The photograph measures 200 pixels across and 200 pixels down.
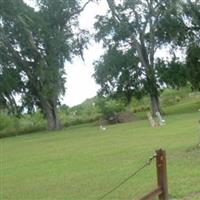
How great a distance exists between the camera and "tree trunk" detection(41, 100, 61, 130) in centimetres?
4738

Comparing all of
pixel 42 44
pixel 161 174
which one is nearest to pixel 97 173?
pixel 161 174

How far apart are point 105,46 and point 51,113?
685 cm

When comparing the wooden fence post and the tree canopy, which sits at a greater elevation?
the tree canopy

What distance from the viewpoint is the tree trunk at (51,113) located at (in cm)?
4738

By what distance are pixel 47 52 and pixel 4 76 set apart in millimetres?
4168

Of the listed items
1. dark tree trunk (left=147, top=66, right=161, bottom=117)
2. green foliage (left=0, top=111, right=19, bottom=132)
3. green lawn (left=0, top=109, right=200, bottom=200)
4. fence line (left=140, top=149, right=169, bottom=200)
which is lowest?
green lawn (left=0, top=109, right=200, bottom=200)

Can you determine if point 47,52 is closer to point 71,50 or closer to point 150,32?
point 71,50

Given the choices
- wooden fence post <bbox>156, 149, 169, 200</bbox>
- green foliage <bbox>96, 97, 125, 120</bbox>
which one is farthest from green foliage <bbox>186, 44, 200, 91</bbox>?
wooden fence post <bbox>156, 149, 169, 200</bbox>

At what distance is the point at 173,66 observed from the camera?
47.6m

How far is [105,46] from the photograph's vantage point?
47.9 meters

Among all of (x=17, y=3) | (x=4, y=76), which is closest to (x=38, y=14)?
(x=17, y=3)

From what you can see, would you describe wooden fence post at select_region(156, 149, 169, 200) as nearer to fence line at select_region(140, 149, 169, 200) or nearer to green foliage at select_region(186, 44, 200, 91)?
fence line at select_region(140, 149, 169, 200)

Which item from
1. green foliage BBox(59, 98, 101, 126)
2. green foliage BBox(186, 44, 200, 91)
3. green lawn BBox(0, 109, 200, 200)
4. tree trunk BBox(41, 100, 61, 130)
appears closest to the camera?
green lawn BBox(0, 109, 200, 200)

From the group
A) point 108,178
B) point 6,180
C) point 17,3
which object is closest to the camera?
point 108,178
